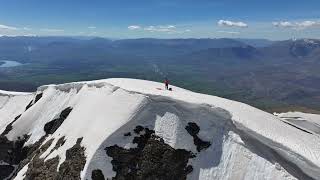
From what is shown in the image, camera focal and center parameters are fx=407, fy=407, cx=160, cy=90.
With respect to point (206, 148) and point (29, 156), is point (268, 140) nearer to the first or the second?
point (206, 148)

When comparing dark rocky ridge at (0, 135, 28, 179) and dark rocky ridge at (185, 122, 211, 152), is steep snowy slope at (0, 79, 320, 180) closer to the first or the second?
dark rocky ridge at (185, 122, 211, 152)

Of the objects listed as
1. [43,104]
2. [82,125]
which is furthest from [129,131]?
[43,104]

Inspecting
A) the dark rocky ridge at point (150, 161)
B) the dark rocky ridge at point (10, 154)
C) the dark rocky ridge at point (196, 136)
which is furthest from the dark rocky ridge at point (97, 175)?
the dark rocky ridge at point (10, 154)

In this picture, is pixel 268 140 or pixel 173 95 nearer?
pixel 268 140

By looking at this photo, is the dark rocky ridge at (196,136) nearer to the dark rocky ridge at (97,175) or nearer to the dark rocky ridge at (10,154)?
the dark rocky ridge at (97,175)

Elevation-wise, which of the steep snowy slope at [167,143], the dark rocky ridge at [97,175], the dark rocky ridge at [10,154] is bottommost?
the dark rocky ridge at [10,154]

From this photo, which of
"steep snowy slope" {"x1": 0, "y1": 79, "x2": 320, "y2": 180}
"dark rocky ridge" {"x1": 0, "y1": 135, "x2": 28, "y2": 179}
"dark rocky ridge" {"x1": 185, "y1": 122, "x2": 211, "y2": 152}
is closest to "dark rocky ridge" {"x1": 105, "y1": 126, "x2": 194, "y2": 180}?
"steep snowy slope" {"x1": 0, "y1": 79, "x2": 320, "y2": 180}
